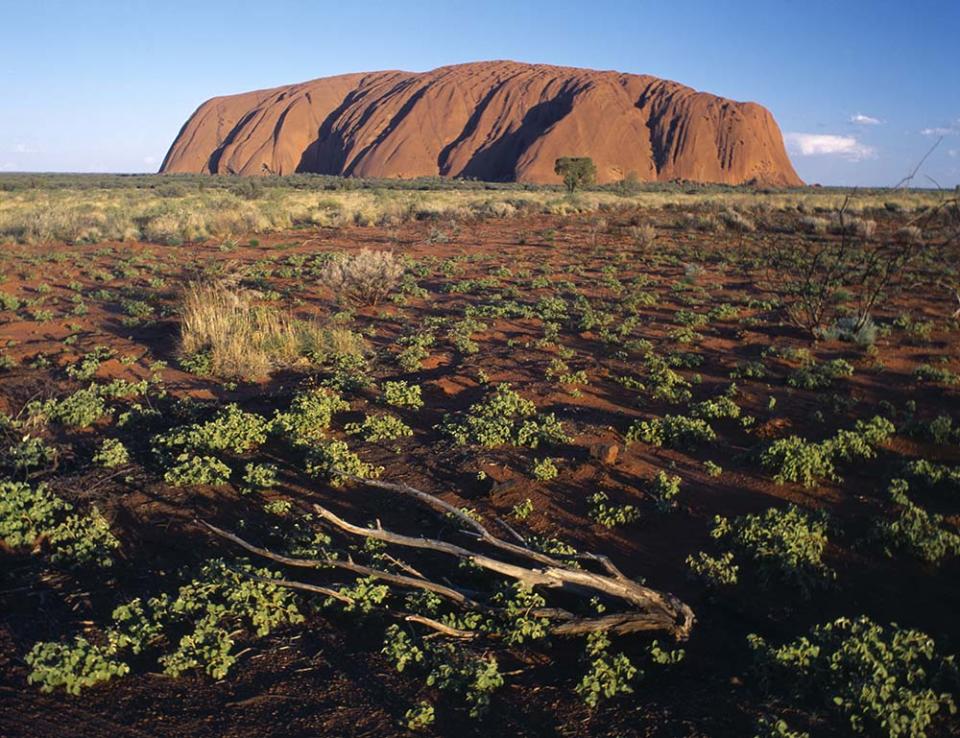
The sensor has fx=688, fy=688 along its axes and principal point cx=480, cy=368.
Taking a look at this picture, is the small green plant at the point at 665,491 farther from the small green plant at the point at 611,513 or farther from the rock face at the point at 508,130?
the rock face at the point at 508,130

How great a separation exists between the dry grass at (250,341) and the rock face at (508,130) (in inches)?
2561

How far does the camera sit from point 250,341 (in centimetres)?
862

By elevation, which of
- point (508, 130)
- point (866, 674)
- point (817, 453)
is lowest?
point (866, 674)

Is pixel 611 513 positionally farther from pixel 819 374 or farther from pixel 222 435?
pixel 819 374

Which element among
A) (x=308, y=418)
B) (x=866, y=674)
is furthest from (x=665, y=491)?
(x=308, y=418)

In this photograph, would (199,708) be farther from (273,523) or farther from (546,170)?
(546,170)

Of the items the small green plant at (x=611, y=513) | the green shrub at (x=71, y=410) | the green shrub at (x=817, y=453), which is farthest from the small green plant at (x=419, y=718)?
the green shrub at (x=71, y=410)

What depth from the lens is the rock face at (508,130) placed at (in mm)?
77750

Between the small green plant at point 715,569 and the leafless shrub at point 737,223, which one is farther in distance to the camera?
the leafless shrub at point 737,223

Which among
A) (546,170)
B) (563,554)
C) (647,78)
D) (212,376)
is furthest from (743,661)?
(647,78)

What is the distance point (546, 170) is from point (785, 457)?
70.5 metres

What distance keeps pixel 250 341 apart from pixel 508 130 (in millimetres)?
78825

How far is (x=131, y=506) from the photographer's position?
5070 mm

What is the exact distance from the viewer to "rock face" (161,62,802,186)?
255 ft
